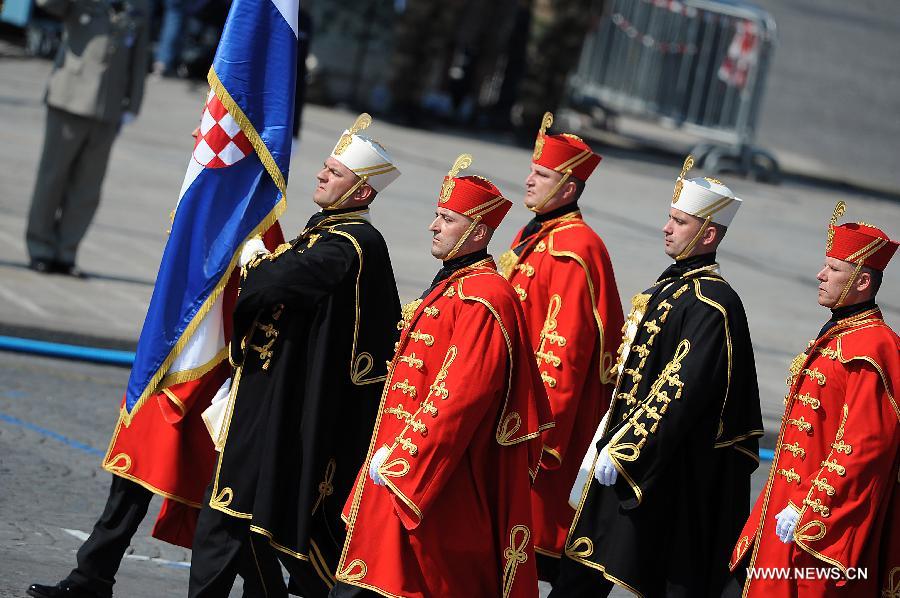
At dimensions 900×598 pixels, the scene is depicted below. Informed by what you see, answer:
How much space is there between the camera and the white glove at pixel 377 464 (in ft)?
17.9

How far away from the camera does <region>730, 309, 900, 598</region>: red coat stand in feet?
18.5

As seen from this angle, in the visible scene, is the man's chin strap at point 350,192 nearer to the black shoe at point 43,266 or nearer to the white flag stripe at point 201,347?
the white flag stripe at point 201,347

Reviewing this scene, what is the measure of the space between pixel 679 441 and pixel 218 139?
2.19 m

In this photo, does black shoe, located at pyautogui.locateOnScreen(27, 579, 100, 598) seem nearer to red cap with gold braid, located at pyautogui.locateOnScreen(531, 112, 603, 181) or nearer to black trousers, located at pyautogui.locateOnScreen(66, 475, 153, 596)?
black trousers, located at pyautogui.locateOnScreen(66, 475, 153, 596)

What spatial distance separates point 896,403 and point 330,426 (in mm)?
2066

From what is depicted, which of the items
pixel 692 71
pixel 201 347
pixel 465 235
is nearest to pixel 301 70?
pixel 201 347

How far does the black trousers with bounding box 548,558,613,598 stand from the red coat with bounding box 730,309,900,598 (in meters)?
0.55

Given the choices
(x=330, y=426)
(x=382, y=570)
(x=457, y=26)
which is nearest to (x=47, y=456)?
(x=330, y=426)

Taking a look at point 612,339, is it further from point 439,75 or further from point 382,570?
point 439,75

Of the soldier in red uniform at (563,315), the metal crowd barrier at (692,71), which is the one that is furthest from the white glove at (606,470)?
the metal crowd barrier at (692,71)

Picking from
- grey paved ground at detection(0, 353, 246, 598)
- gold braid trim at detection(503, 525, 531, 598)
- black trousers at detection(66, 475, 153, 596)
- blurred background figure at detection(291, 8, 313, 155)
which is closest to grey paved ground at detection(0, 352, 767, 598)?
grey paved ground at detection(0, 353, 246, 598)

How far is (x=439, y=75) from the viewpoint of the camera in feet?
80.6

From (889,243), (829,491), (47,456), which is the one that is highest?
(889,243)

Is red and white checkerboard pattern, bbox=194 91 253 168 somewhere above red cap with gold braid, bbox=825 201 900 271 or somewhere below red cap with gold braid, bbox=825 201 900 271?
below
